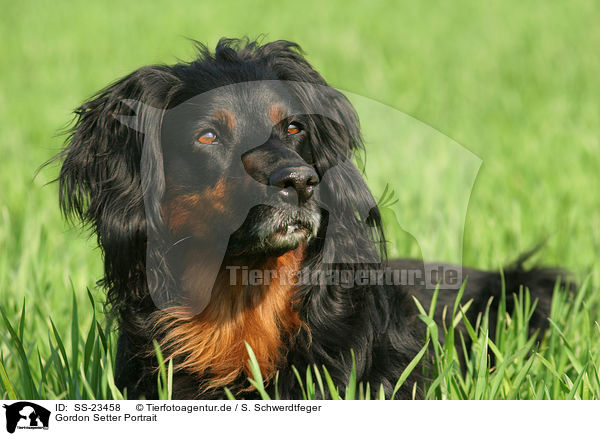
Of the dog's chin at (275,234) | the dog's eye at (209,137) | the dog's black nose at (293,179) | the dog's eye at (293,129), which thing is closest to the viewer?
the dog's black nose at (293,179)

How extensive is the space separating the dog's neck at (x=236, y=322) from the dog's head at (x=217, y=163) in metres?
0.11

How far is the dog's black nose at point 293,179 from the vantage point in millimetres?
2082

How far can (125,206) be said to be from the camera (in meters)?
2.39

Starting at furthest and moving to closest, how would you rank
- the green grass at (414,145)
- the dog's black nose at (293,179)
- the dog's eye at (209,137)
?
the green grass at (414,145)
the dog's eye at (209,137)
the dog's black nose at (293,179)

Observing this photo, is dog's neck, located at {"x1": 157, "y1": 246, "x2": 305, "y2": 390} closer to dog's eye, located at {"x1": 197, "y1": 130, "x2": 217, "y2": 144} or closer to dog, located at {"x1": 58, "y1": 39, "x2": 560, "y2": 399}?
dog, located at {"x1": 58, "y1": 39, "x2": 560, "y2": 399}

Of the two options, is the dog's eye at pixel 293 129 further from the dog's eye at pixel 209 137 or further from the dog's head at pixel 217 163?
the dog's eye at pixel 209 137

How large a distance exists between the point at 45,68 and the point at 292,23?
10.4 feet

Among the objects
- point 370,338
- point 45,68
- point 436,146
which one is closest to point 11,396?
point 370,338

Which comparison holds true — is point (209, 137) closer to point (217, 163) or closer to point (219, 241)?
point (217, 163)

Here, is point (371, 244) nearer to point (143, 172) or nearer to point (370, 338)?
point (370, 338)
